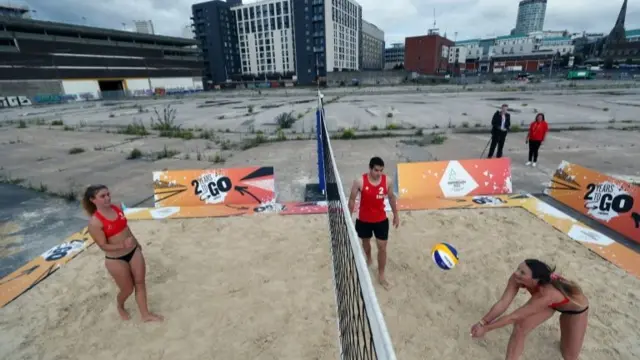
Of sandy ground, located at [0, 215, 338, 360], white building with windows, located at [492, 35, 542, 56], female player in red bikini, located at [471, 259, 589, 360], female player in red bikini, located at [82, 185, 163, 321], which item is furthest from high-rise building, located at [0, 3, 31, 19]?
white building with windows, located at [492, 35, 542, 56]

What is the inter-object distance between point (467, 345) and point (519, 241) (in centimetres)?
307

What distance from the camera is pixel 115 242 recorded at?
12.1ft

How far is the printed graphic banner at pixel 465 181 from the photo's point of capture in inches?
314

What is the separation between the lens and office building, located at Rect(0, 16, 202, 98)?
4747 centimetres

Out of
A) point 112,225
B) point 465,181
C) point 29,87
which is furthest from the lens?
point 29,87

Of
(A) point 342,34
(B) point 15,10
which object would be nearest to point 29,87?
(B) point 15,10

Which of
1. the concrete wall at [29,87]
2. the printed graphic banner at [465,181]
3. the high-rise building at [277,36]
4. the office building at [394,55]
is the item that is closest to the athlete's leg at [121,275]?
the printed graphic banner at [465,181]

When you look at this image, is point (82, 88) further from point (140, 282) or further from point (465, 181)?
point (465, 181)

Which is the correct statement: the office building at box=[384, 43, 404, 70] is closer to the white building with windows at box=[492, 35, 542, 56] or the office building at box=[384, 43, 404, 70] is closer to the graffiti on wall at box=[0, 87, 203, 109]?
the white building with windows at box=[492, 35, 542, 56]

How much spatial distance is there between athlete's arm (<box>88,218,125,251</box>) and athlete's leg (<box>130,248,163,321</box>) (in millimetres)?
325

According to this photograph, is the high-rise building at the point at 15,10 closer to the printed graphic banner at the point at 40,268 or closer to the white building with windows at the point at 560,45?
the printed graphic banner at the point at 40,268

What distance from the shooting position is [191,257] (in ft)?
18.9

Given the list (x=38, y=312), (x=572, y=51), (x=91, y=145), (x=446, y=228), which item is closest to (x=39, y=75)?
(x=91, y=145)

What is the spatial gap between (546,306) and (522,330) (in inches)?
16.4
